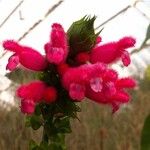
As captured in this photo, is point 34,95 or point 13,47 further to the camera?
point 13,47

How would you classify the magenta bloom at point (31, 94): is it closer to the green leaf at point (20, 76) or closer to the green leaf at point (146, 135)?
the green leaf at point (146, 135)

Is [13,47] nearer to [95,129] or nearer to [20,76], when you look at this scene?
[95,129]

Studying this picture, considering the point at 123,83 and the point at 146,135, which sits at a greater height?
the point at 123,83

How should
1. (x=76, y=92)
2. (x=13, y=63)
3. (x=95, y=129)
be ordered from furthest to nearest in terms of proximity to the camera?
(x=95, y=129)
(x=13, y=63)
(x=76, y=92)

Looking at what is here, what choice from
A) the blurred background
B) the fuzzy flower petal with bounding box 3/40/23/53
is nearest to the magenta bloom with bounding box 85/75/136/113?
the fuzzy flower petal with bounding box 3/40/23/53

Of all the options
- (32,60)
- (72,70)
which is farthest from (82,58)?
(32,60)

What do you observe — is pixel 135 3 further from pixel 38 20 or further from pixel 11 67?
pixel 11 67

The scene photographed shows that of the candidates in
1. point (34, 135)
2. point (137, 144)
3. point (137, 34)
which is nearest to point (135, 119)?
point (137, 144)

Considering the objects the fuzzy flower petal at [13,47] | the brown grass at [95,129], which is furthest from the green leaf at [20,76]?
the fuzzy flower petal at [13,47]
